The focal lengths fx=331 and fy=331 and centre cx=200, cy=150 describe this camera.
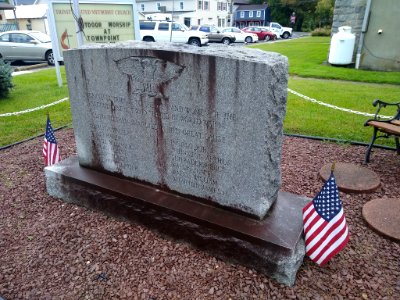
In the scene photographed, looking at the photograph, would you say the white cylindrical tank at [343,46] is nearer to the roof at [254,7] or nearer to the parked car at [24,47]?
the parked car at [24,47]

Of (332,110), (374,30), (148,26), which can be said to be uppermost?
(148,26)

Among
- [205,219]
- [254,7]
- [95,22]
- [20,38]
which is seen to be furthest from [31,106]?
[254,7]

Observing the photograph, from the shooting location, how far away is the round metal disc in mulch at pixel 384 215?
10.7ft

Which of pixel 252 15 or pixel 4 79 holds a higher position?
pixel 252 15

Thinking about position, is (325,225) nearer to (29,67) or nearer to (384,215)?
(384,215)

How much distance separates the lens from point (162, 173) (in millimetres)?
3438

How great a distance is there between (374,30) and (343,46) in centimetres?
113

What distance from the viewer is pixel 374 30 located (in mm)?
12172

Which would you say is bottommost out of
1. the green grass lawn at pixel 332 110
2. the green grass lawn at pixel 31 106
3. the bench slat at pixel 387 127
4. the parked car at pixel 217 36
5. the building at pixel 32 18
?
the green grass lawn at pixel 31 106

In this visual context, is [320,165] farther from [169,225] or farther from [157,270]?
[157,270]

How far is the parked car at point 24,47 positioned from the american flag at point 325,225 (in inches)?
640

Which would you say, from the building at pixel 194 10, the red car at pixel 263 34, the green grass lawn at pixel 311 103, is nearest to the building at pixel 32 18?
the building at pixel 194 10

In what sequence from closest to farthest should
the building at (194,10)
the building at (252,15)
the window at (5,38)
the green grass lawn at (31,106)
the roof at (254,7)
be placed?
the green grass lawn at (31,106) < the window at (5,38) < the building at (194,10) < the building at (252,15) < the roof at (254,7)

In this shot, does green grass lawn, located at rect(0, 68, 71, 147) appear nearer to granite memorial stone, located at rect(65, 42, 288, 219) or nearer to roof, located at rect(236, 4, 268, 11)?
granite memorial stone, located at rect(65, 42, 288, 219)
